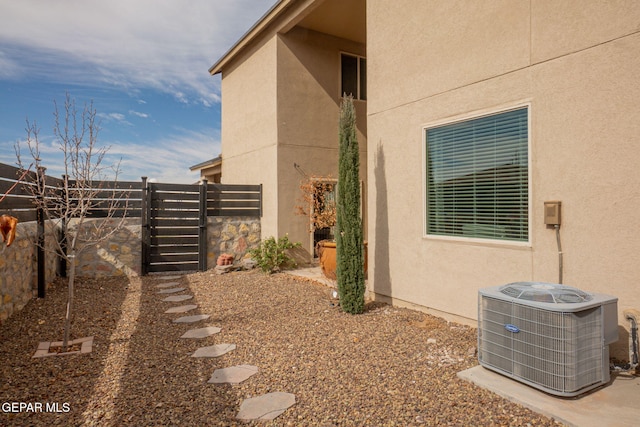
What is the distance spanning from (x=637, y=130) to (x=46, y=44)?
11.2 metres

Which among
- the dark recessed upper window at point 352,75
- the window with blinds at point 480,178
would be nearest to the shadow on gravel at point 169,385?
the window with blinds at point 480,178

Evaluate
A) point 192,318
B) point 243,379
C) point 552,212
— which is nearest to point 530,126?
point 552,212

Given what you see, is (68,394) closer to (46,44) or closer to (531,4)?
(531,4)

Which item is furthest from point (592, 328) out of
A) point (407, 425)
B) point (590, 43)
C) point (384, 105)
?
point (384, 105)

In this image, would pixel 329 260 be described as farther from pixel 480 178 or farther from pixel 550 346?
pixel 550 346

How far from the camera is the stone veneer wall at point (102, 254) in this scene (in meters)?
4.90

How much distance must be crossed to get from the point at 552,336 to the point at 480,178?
7.31 feet

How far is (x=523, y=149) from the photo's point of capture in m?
4.01

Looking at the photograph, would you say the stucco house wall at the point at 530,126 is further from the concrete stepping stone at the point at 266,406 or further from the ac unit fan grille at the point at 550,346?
the concrete stepping stone at the point at 266,406

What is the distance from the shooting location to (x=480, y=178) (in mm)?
4477

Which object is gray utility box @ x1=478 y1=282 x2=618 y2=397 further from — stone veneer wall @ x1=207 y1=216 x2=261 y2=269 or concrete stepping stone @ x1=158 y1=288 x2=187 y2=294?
stone veneer wall @ x1=207 y1=216 x2=261 y2=269

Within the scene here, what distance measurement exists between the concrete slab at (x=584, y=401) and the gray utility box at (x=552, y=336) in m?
0.06

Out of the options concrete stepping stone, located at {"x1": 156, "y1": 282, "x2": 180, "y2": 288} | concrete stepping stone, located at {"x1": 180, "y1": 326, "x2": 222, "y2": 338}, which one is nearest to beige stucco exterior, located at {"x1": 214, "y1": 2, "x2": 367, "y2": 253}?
concrete stepping stone, located at {"x1": 156, "y1": 282, "x2": 180, "y2": 288}

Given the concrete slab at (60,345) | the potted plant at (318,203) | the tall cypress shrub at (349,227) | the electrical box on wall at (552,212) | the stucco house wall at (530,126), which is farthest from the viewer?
the potted plant at (318,203)
